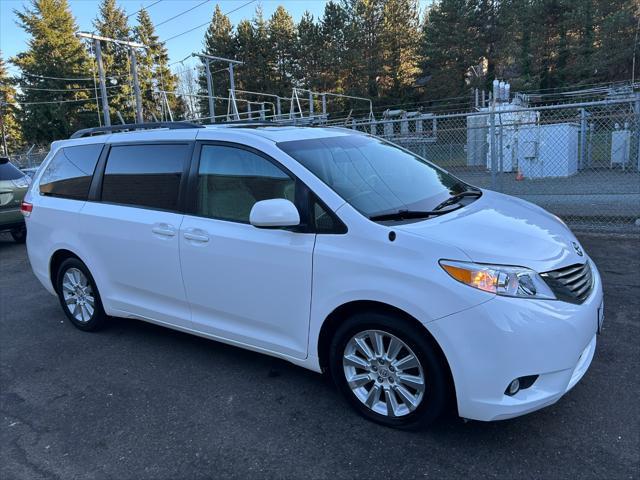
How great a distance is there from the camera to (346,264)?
2850 mm

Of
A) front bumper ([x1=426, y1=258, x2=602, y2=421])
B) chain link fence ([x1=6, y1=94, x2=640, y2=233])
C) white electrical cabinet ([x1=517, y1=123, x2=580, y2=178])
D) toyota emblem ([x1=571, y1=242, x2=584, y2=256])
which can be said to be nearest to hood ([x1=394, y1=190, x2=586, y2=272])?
toyota emblem ([x1=571, y1=242, x2=584, y2=256])

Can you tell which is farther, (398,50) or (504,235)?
(398,50)

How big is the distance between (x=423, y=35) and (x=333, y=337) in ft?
160

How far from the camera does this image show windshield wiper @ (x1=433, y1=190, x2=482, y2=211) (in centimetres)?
332

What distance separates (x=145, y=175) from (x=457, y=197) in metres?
→ 2.43

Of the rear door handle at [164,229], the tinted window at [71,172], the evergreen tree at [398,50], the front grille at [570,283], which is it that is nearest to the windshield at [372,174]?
the front grille at [570,283]

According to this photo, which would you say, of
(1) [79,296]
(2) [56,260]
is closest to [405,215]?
(1) [79,296]

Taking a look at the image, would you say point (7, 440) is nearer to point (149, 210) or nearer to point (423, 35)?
point (149, 210)

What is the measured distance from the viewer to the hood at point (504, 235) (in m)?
2.65

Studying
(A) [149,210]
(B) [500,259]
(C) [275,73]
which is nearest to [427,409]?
(B) [500,259]

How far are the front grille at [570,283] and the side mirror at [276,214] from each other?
1.41m

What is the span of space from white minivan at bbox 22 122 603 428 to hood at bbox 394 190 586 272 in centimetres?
1

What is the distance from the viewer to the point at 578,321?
2.63 meters

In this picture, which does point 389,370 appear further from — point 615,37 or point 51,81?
point 51,81
